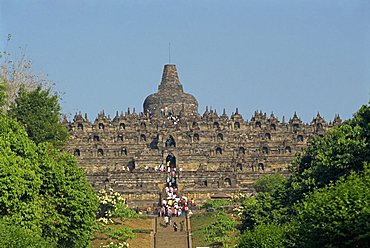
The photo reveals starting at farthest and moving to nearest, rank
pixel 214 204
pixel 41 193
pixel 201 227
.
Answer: pixel 214 204
pixel 201 227
pixel 41 193

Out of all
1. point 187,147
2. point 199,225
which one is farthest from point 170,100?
point 199,225

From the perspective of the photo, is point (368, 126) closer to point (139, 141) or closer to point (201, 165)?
point (201, 165)

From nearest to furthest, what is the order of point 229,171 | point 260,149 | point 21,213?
point 21,213
point 229,171
point 260,149

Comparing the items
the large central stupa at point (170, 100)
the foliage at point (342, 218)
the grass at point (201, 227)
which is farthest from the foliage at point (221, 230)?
the large central stupa at point (170, 100)

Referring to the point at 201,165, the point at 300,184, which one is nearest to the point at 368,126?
the point at 300,184

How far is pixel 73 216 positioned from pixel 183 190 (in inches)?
1584

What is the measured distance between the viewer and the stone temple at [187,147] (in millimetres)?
97375

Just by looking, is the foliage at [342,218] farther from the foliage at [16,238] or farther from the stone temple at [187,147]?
the stone temple at [187,147]

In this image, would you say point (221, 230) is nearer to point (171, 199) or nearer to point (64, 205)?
point (64, 205)

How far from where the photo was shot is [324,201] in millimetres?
34688

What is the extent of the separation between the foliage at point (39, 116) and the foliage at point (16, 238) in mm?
34386

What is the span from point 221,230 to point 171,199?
2138cm

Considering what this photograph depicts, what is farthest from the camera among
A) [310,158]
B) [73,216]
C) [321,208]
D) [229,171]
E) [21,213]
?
[229,171]

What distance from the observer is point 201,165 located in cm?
10575
